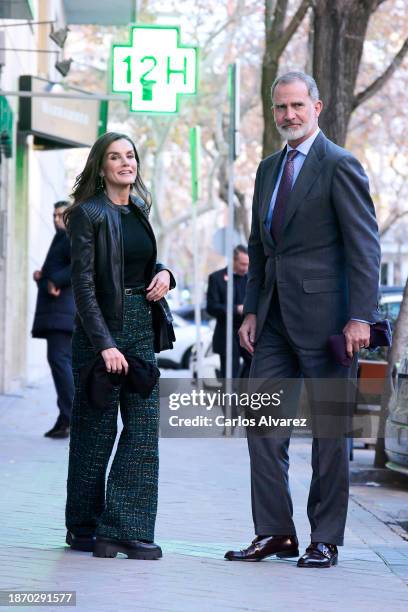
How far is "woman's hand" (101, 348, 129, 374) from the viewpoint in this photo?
6.23 m

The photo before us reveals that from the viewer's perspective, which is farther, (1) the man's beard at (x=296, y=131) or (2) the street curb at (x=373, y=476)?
(2) the street curb at (x=373, y=476)

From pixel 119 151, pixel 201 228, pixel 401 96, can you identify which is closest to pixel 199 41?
pixel 401 96

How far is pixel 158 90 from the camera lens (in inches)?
594

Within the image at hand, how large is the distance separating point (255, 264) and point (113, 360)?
83 cm

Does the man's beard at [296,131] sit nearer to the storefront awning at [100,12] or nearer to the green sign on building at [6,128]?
the green sign on building at [6,128]

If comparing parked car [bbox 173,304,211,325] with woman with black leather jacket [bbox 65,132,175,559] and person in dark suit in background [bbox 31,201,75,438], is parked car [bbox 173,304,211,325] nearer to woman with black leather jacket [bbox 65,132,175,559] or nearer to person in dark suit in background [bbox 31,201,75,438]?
person in dark suit in background [bbox 31,201,75,438]

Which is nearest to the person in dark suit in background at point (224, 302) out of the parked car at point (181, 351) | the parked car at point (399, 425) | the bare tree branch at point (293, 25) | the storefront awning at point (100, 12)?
the bare tree branch at point (293, 25)

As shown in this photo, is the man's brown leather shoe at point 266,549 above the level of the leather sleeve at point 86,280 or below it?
below

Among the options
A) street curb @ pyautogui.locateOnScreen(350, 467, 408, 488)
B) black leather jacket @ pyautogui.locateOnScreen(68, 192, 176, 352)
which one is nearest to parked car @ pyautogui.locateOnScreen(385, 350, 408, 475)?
street curb @ pyautogui.locateOnScreen(350, 467, 408, 488)

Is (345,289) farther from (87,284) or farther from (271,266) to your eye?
(87,284)

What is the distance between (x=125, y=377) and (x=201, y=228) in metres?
78.7

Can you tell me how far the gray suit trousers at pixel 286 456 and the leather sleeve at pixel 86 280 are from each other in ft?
2.32

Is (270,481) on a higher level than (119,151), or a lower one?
lower

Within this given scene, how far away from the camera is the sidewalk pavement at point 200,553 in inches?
218
